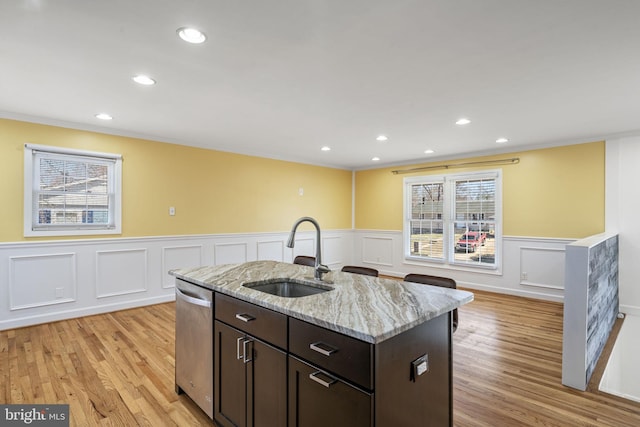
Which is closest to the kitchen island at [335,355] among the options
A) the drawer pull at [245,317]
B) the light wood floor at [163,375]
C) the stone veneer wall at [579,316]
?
the drawer pull at [245,317]

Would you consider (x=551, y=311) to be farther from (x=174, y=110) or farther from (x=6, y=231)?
(x=6, y=231)

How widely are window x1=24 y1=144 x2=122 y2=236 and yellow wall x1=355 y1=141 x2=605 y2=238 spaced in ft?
18.0

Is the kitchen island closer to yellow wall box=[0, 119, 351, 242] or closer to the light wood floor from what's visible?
the light wood floor

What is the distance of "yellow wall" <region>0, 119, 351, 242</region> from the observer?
3654 millimetres

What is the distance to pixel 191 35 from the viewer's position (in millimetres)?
1998

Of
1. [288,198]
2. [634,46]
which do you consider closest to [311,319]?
[634,46]

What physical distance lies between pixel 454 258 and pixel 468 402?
3.95 m

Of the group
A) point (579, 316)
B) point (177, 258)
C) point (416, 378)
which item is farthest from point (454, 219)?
point (416, 378)

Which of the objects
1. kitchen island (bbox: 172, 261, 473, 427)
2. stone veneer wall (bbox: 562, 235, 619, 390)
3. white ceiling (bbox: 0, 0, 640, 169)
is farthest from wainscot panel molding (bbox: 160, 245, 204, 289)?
stone veneer wall (bbox: 562, 235, 619, 390)

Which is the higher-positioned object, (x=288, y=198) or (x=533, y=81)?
(x=533, y=81)

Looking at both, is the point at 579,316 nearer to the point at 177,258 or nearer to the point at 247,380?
the point at 247,380

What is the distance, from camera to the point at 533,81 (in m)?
2.64

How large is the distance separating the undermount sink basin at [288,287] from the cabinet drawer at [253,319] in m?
0.20

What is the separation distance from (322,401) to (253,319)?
0.54 meters
